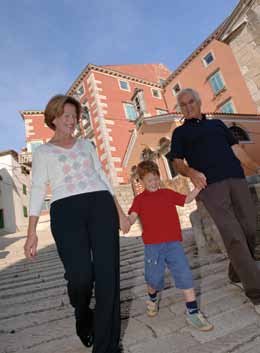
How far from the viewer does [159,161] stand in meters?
14.8

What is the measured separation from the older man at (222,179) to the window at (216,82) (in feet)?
66.7

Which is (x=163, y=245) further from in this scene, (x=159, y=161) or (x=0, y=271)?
(x=159, y=161)

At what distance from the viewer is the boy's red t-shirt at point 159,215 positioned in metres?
2.24

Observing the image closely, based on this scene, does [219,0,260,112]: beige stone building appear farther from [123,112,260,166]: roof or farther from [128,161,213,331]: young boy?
[123,112,260,166]: roof

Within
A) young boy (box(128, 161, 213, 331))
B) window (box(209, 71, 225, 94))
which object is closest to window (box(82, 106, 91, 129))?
window (box(209, 71, 225, 94))

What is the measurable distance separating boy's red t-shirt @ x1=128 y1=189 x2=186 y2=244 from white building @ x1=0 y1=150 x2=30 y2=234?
1800 cm

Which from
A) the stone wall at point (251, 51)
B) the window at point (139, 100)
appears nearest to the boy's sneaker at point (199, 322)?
the stone wall at point (251, 51)

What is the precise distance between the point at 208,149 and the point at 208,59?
74.8ft

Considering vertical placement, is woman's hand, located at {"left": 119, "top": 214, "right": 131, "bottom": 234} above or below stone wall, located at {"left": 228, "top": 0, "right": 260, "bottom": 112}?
below

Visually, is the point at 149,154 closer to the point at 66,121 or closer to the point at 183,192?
the point at 183,192

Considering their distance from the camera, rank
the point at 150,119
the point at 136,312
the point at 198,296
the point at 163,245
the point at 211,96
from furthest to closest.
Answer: the point at 211,96
the point at 150,119
the point at 198,296
the point at 136,312
the point at 163,245

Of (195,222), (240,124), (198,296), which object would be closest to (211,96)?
(240,124)

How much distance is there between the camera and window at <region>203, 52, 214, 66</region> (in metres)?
21.4

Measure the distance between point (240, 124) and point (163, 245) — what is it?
15697 millimetres
